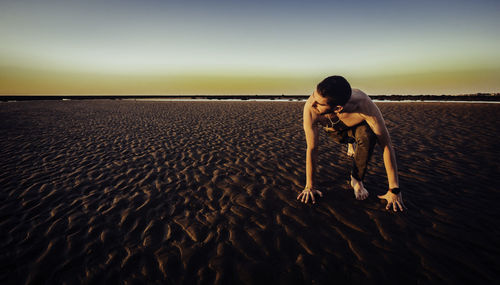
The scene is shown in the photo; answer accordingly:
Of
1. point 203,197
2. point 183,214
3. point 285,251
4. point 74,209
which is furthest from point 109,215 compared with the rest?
point 285,251

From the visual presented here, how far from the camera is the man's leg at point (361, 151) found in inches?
142

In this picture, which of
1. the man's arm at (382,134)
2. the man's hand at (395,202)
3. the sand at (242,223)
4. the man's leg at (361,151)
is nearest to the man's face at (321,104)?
the man's arm at (382,134)

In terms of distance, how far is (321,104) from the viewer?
10.00ft

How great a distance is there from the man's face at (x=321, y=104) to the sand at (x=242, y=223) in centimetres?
174

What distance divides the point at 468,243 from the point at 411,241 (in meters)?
0.69

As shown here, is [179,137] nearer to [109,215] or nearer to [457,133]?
[109,215]

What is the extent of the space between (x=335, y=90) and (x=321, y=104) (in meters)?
0.27

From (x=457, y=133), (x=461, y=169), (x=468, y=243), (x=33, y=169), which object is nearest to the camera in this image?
(x=468, y=243)

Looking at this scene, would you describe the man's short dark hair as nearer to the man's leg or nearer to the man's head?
the man's head

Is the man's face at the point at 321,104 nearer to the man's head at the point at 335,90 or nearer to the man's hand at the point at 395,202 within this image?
the man's head at the point at 335,90

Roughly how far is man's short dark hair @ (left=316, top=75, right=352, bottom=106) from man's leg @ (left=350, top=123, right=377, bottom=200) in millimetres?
1031

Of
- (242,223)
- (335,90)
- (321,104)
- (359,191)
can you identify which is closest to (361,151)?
(359,191)

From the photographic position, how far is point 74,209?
161 inches

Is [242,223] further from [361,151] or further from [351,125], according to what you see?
[351,125]
